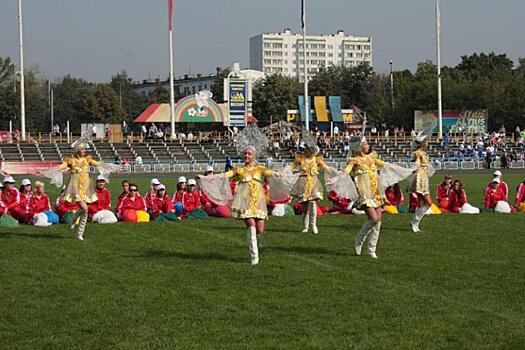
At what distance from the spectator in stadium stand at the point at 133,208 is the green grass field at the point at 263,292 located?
2.69m

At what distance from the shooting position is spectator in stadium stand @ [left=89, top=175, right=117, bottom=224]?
65.2 feet

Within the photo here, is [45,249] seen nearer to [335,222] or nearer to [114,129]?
[335,222]

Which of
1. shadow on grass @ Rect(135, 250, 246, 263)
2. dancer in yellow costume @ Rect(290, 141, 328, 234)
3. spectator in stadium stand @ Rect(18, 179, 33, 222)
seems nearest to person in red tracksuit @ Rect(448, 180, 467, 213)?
dancer in yellow costume @ Rect(290, 141, 328, 234)

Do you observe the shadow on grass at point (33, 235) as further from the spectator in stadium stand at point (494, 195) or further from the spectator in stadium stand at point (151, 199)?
the spectator in stadium stand at point (494, 195)

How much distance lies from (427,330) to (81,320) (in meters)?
3.74

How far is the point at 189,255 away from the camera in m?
14.3

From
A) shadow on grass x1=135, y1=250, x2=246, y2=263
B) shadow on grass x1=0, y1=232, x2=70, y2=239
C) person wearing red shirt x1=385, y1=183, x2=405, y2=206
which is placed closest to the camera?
shadow on grass x1=135, y1=250, x2=246, y2=263

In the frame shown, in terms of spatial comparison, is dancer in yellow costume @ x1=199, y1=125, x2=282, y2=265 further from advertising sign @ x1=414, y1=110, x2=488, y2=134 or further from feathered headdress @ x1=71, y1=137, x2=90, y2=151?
advertising sign @ x1=414, y1=110, x2=488, y2=134

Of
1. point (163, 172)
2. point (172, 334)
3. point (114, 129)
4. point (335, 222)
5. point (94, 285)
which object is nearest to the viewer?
point (172, 334)

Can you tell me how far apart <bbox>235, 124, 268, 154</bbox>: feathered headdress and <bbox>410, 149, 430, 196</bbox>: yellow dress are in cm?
475

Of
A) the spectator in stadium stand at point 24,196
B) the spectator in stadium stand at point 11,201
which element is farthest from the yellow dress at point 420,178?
the spectator in stadium stand at point 11,201

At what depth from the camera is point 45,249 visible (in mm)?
15305

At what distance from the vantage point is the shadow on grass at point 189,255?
1395cm

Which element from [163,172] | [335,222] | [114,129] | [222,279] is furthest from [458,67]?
[222,279]
